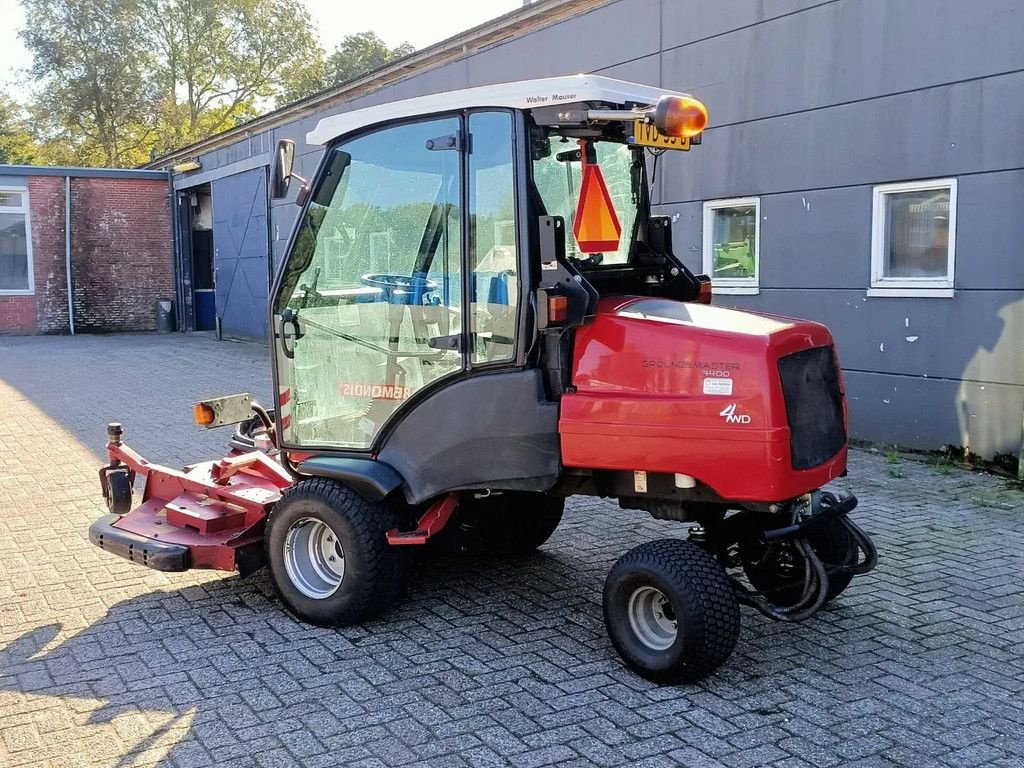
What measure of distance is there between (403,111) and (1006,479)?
18.1 feet

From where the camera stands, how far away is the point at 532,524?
565 centimetres

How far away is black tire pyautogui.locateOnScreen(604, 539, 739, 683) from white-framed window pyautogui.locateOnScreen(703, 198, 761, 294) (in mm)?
6121

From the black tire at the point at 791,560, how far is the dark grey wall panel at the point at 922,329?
3.83m

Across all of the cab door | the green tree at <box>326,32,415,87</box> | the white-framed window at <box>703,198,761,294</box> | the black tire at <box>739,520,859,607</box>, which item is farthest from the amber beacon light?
the green tree at <box>326,32,415,87</box>

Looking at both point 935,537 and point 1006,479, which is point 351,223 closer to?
point 935,537

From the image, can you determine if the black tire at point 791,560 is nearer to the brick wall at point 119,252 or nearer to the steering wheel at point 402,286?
the steering wheel at point 402,286

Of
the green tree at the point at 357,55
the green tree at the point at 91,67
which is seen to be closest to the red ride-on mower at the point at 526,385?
the green tree at the point at 91,67

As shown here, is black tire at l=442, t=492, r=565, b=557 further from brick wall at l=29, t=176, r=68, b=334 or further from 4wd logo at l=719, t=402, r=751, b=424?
brick wall at l=29, t=176, r=68, b=334

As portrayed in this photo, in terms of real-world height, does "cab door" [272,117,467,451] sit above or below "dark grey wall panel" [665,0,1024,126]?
below

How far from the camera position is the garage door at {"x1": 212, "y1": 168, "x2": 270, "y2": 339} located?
69.7 ft

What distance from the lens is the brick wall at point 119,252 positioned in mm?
25344

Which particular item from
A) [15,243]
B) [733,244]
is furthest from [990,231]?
[15,243]

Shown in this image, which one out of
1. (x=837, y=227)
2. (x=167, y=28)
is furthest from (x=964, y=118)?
(x=167, y=28)

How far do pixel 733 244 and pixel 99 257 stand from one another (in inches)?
793
